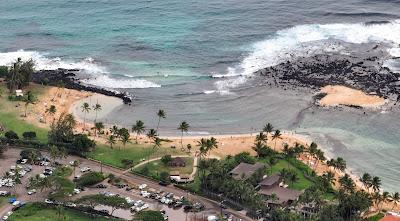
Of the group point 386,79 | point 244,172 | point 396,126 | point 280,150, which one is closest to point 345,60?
A: point 386,79

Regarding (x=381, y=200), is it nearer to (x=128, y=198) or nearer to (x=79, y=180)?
(x=128, y=198)

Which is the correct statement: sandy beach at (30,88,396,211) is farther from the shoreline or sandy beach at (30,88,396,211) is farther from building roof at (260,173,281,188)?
building roof at (260,173,281,188)

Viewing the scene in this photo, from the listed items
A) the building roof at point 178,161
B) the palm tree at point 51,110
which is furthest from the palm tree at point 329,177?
the palm tree at point 51,110

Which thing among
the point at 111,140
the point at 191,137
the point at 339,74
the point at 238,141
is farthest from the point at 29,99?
the point at 339,74

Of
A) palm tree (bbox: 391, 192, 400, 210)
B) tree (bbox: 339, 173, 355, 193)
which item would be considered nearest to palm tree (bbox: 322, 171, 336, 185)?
tree (bbox: 339, 173, 355, 193)

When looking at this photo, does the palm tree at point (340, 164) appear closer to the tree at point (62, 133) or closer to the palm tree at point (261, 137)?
the palm tree at point (261, 137)
